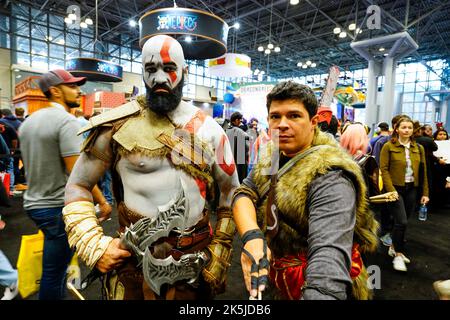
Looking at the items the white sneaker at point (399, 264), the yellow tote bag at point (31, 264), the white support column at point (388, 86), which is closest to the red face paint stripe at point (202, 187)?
the yellow tote bag at point (31, 264)

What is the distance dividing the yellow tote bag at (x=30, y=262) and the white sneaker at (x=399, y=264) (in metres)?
3.24

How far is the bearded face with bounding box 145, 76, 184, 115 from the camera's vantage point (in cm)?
122

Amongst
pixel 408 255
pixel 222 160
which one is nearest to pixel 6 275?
pixel 222 160

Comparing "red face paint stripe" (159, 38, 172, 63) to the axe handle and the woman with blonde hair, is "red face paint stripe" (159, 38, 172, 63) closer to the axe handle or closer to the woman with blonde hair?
the axe handle

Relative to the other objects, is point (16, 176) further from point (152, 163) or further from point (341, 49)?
point (341, 49)

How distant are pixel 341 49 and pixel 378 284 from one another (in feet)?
56.6

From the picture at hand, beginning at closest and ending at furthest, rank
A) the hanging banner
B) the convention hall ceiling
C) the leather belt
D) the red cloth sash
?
1. the red cloth sash
2. the leather belt
3. the hanging banner
4. the convention hall ceiling

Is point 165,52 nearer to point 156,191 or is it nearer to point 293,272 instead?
point 156,191

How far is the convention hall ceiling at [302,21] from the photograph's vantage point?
10.7 meters

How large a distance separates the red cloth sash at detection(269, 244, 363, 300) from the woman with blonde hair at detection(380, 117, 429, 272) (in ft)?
6.65

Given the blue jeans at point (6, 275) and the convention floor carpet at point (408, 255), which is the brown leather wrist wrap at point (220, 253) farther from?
the blue jeans at point (6, 275)

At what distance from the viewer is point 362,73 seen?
72.0 feet

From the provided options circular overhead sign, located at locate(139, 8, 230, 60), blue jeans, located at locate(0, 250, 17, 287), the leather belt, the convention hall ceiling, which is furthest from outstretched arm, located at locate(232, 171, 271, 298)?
the convention hall ceiling

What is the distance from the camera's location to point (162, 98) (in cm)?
123
